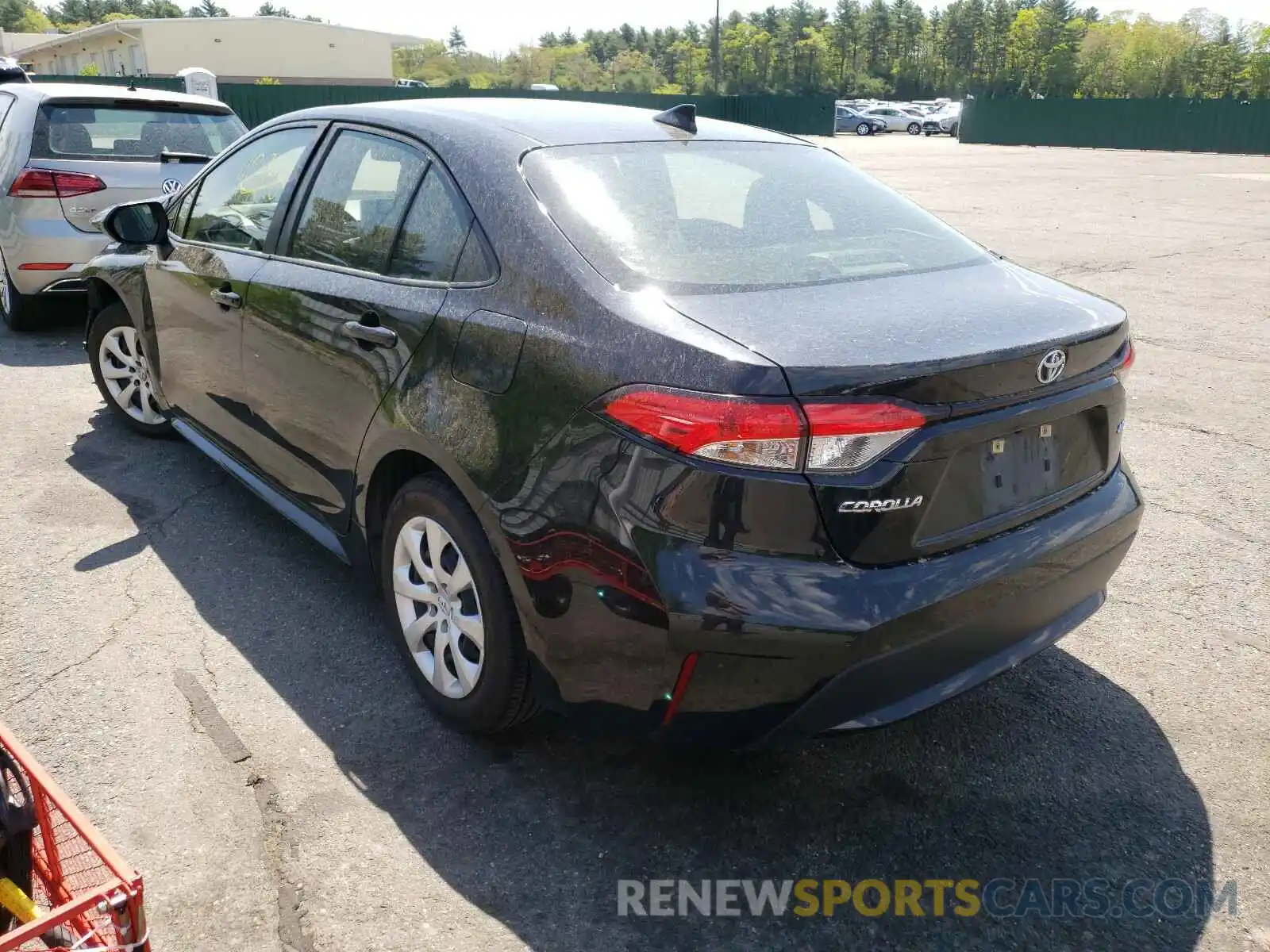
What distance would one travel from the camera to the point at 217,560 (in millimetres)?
4043

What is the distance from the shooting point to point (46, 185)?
6832 mm

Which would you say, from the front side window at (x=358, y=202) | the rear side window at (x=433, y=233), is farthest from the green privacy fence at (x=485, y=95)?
the rear side window at (x=433, y=233)

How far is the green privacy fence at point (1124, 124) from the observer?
37281mm

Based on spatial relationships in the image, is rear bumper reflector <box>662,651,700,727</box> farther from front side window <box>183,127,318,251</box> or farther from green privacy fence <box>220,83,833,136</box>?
green privacy fence <box>220,83,833,136</box>

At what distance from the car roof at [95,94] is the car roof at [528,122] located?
4610mm

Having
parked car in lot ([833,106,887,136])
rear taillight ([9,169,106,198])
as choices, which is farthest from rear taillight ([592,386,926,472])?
parked car in lot ([833,106,887,136])

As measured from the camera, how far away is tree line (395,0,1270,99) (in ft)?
288

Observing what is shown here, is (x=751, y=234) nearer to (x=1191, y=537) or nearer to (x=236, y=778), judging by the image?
(x=236, y=778)

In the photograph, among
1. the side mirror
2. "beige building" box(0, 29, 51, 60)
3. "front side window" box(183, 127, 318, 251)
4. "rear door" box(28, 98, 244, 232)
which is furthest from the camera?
"beige building" box(0, 29, 51, 60)

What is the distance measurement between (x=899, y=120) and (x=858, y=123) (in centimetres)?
373

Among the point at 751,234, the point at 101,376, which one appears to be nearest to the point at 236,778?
the point at 751,234

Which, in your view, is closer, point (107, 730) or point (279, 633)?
point (107, 730)

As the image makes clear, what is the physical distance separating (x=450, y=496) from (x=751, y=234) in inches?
42.0

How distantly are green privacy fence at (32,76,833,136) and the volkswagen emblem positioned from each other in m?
10.2
